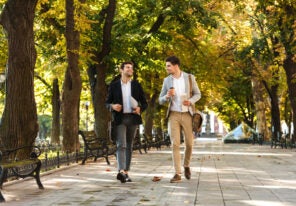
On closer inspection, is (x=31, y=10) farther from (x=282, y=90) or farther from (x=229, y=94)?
(x=229, y=94)

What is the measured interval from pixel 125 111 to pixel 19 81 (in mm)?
3399

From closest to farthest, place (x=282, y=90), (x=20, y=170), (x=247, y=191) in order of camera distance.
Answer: (x=247, y=191) < (x=20, y=170) < (x=282, y=90)

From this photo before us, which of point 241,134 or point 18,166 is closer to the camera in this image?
point 18,166

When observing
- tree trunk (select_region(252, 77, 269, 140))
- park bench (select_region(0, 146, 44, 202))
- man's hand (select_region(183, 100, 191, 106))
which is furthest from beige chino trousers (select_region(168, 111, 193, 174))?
tree trunk (select_region(252, 77, 269, 140))

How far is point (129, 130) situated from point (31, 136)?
3.12 metres

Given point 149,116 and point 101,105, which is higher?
point 149,116

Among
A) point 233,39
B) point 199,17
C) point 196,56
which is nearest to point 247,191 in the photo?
point 199,17

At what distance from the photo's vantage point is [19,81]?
13688mm

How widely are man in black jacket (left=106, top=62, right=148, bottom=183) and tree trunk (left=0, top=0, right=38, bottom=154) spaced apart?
9.72 ft

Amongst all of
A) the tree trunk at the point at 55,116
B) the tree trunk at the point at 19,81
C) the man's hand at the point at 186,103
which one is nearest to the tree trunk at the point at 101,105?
the tree trunk at the point at 55,116

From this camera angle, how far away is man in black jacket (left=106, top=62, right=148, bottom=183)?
1116 centimetres

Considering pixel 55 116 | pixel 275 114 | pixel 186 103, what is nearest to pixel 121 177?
pixel 186 103

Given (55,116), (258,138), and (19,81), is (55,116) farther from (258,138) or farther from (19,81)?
(19,81)

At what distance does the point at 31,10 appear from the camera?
543 inches
